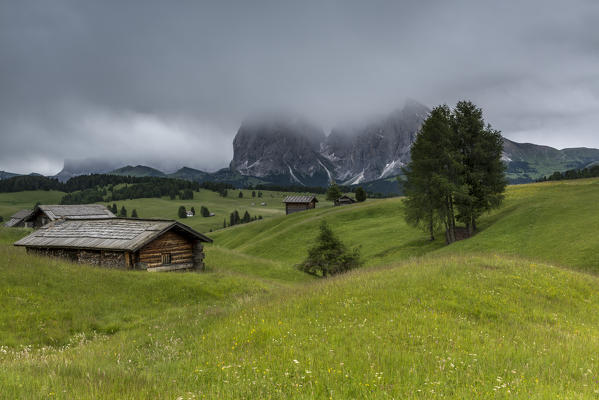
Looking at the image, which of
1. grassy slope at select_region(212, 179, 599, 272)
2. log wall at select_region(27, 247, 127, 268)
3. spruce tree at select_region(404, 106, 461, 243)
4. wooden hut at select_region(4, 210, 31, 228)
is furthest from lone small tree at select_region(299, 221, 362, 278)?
wooden hut at select_region(4, 210, 31, 228)

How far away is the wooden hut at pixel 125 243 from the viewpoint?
26125mm

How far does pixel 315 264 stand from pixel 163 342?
27.7 metres

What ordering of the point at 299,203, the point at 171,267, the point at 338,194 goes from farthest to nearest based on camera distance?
1. the point at 299,203
2. the point at 338,194
3. the point at 171,267

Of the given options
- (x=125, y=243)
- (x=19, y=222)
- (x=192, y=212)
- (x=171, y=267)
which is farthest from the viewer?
(x=192, y=212)

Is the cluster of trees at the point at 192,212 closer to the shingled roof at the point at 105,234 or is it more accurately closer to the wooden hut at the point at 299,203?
the wooden hut at the point at 299,203

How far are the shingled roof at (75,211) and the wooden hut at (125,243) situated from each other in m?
17.6

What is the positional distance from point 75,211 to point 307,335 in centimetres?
5184

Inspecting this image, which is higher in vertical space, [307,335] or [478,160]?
[478,160]

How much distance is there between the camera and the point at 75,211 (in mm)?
48562

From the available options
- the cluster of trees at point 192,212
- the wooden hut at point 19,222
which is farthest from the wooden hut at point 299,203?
the cluster of trees at point 192,212

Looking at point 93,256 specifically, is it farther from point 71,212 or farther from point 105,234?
point 71,212

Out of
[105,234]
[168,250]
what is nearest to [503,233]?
[168,250]

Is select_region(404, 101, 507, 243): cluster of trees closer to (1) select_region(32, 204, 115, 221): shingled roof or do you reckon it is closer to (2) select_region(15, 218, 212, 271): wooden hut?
(2) select_region(15, 218, 212, 271): wooden hut

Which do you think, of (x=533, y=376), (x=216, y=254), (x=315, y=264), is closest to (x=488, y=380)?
(x=533, y=376)
